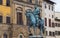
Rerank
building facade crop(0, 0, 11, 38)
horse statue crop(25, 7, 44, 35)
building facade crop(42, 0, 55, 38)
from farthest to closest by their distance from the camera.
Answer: building facade crop(42, 0, 55, 38)
horse statue crop(25, 7, 44, 35)
building facade crop(0, 0, 11, 38)

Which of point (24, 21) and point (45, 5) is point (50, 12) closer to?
point (45, 5)

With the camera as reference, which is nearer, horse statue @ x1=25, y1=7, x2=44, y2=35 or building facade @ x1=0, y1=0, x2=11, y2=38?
building facade @ x1=0, y1=0, x2=11, y2=38

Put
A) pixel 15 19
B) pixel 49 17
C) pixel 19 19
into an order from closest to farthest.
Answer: pixel 15 19, pixel 19 19, pixel 49 17

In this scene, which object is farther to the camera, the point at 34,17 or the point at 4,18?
the point at 34,17

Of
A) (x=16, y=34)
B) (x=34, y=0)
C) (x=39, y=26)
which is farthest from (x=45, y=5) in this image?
(x=16, y=34)

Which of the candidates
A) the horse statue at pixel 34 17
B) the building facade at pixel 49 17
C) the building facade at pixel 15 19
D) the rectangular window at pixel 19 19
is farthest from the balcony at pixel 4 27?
the building facade at pixel 49 17

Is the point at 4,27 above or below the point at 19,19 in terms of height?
below

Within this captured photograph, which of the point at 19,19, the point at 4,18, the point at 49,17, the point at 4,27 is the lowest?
the point at 4,27

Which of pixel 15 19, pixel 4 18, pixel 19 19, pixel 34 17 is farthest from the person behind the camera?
pixel 19 19

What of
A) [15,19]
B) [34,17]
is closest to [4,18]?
[15,19]

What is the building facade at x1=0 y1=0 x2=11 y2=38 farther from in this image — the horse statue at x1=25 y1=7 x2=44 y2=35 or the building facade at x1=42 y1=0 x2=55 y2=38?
→ the building facade at x1=42 y1=0 x2=55 y2=38

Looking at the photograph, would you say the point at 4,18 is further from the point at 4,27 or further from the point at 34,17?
the point at 34,17

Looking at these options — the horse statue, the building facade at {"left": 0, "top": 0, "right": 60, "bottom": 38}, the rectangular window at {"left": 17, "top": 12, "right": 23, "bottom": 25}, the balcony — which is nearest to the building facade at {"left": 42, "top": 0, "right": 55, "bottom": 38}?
the building facade at {"left": 0, "top": 0, "right": 60, "bottom": 38}

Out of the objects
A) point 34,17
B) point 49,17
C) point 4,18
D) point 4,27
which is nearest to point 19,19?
A: point 34,17
